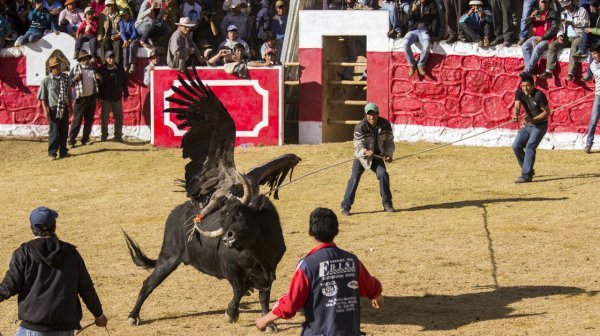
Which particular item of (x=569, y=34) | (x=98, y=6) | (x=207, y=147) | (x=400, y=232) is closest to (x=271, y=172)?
(x=207, y=147)

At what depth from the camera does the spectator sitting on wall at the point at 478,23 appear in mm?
21938

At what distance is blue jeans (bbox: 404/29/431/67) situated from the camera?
22281 millimetres

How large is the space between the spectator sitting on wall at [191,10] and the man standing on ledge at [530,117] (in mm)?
8581

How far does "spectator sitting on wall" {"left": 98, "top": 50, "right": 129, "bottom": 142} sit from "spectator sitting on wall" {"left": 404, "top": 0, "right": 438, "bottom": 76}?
6.01 m

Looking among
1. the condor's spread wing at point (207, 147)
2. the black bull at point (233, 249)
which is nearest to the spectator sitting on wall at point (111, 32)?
the condor's spread wing at point (207, 147)

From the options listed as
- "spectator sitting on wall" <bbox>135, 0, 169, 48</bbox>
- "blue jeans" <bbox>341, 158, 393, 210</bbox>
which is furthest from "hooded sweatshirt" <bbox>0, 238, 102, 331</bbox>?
"spectator sitting on wall" <bbox>135, 0, 169, 48</bbox>

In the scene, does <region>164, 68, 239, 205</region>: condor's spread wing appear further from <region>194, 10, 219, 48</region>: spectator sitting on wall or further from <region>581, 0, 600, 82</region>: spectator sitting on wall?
<region>194, 10, 219, 48</region>: spectator sitting on wall

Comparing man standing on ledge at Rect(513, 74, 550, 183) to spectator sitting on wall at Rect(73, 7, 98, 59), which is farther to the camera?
spectator sitting on wall at Rect(73, 7, 98, 59)

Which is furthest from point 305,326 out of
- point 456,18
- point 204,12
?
point 204,12

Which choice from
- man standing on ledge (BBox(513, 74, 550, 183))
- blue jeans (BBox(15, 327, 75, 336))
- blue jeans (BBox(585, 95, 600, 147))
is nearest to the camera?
blue jeans (BBox(15, 327, 75, 336))

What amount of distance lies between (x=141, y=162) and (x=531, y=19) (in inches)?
306

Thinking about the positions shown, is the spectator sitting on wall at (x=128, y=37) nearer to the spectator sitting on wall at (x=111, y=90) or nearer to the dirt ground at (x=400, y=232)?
the spectator sitting on wall at (x=111, y=90)

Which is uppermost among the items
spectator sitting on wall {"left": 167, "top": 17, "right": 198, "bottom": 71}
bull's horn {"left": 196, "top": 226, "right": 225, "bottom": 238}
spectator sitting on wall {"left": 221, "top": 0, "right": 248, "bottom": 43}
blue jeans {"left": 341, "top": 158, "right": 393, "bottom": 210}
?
spectator sitting on wall {"left": 221, "top": 0, "right": 248, "bottom": 43}

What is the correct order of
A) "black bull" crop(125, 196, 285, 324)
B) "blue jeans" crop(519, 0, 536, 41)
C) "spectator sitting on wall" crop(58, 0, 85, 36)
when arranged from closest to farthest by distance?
1. "black bull" crop(125, 196, 285, 324)
2. "blue jeans" crop(519, 0, 536, 41)
3. "spectator sitting on wall" crop(58, 0, 85, 36)
